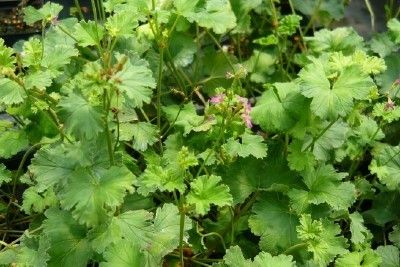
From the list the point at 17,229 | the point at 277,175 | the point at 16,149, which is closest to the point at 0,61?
the point at 16,149

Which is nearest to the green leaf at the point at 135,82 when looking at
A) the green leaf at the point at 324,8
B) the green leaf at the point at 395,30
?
the green leaf at the point at 395,30

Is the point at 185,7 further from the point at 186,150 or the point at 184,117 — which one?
the point at 186,150

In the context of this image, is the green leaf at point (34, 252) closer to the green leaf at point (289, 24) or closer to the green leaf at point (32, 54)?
the green leaf at point (32, 54)

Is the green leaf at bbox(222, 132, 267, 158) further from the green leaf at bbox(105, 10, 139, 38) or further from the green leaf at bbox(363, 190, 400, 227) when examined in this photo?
the green leaf at bbox(363, 190, 400, 227)

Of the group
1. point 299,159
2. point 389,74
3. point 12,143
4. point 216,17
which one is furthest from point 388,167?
point 12,143

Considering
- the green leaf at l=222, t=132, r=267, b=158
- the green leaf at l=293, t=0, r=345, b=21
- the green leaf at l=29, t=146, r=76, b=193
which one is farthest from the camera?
the green leaf at l=293, t=0, r=345, b=21

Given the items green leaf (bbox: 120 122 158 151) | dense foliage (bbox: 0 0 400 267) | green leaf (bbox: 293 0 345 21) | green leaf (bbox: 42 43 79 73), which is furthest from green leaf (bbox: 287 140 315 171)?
green leaf (bbox: 293 0 345 21)
